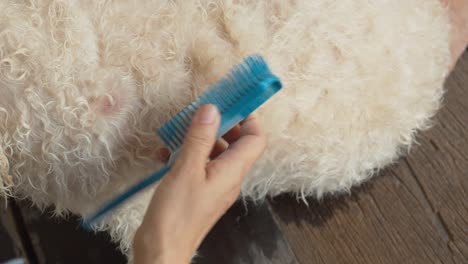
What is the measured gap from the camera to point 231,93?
0.54 m

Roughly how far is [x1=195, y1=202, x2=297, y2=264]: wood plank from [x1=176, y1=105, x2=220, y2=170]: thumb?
493 mm

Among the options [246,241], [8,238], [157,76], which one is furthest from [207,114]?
[8,238]

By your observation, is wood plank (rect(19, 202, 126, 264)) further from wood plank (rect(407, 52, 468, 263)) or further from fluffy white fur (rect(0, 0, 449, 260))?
wood plank (rect(407, 52, 468, 263))

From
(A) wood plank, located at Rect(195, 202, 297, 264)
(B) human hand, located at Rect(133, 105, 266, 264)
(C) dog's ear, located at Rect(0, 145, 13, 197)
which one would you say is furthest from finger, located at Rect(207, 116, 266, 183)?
(A) wood plank, located at Rect(195, 202, 297, 264)

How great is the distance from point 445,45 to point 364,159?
226 millimetres

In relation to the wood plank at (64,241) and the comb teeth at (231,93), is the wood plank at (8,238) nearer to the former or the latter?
the wood plank at (64,241)

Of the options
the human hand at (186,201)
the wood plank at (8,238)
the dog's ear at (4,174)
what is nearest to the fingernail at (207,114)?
the human hand at (186,201)

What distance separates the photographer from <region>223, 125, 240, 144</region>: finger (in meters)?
0.60

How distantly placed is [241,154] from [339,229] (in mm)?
501

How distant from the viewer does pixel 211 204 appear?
1.68ft

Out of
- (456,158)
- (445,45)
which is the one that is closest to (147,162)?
(445,45)

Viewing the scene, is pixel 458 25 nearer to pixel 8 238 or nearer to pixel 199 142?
pixel 199 142

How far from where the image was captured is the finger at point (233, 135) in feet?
1.98

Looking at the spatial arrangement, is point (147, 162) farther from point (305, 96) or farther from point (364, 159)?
point (364, 159)
